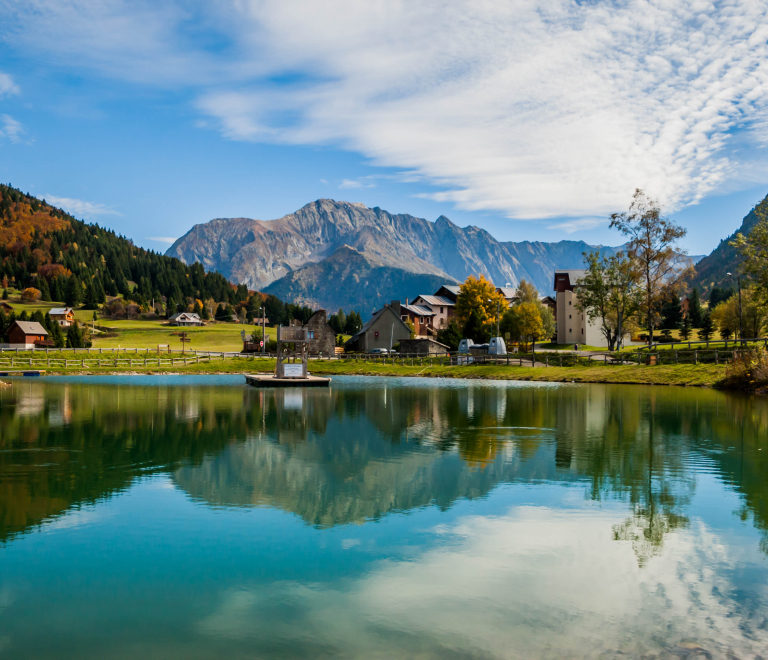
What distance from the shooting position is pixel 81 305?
188 meters

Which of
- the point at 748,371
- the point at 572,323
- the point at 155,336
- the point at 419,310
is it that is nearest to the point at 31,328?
the point at 155,336

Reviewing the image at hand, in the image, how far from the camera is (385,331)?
112 metres

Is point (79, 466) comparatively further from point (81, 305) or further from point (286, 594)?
point (81, 305)

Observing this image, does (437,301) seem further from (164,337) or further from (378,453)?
(378,453)

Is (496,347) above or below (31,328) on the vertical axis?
below

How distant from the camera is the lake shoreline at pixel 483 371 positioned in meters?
50.2

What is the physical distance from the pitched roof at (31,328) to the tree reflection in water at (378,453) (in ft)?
329

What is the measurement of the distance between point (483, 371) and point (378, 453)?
48582mm

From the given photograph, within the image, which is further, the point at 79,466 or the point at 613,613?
the point at 79,466

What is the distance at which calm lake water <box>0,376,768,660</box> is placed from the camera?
7.53 metres

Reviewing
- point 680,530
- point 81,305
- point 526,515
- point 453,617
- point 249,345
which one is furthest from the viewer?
point 81,305

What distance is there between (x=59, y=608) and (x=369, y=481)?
27.2 feet

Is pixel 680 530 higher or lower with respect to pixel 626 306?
lower

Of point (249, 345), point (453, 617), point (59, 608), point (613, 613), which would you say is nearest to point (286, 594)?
point (453, 617)
